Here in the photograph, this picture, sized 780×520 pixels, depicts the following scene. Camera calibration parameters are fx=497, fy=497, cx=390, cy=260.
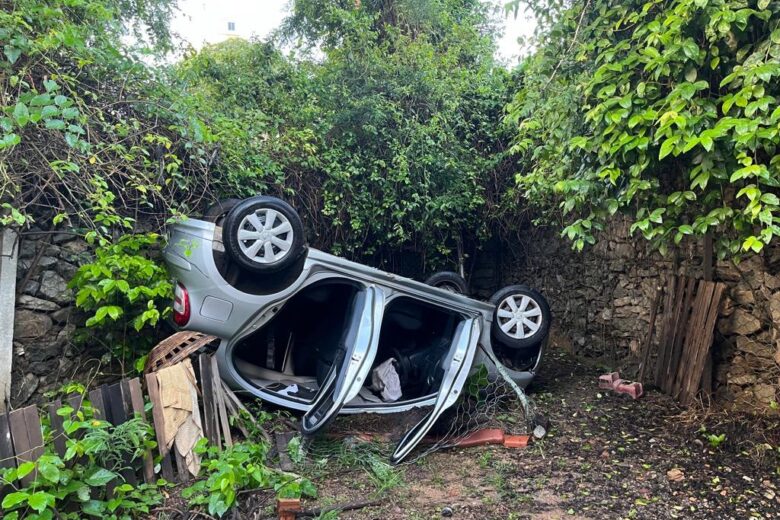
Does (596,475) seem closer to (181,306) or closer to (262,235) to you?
(262,235)

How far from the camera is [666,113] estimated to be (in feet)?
10.8

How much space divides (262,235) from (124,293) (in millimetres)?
1204

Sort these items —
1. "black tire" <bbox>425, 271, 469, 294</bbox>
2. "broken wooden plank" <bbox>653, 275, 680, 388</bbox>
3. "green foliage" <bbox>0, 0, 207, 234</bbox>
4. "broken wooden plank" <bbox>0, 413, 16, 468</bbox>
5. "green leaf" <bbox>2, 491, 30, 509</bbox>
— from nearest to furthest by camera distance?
"green leaf" <bbox>2, 491, 30, 509</bbox> < "broken wooden plank" <bbox>0, 413, 16, 468</bbox> < "green foliage" <bbox>0, 0, 207, 234</bbox> < "broken wooden plank" <bbox>653, 275, 680, 388</bbox> < "black tire" <bbox>425, 271, 469, 294</bbox>

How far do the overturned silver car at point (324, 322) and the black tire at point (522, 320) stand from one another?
0.03 ft

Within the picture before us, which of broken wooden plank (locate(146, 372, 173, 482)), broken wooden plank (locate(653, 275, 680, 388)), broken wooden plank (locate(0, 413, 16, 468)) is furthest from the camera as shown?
broken wooden plank (locate(653, 275, 680, 388))

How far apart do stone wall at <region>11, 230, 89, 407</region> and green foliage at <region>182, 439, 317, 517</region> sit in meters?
1.59

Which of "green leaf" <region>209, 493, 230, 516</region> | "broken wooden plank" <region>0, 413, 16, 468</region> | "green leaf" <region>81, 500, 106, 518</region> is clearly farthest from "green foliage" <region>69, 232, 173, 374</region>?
"green leaf" <region>209, 493, 230, 516</region>

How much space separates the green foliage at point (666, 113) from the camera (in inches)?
125

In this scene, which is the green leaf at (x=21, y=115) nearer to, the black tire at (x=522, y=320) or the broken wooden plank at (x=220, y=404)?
the broken wooden plank at (x=220, y=404)

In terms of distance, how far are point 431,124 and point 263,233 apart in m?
3.16

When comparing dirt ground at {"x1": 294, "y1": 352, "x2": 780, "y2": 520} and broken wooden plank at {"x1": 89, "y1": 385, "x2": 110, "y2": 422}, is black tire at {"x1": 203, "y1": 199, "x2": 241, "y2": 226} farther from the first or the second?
dirt ground at {"x1": 294, "y1": 352, "x2": 780, "y2": 520}

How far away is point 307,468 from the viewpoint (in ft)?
12.1

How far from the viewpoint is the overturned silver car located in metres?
4.04

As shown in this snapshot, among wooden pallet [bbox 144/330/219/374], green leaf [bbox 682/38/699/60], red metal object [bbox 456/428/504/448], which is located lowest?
red metal object [bbox 456/428/504/448]
